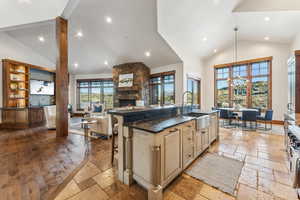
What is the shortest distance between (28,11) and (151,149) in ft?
19.3

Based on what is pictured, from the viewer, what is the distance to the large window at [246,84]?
6414mm

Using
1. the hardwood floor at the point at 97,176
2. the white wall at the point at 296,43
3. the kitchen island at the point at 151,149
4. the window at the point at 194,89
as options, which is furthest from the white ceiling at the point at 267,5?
the kitchen island at the point at 151,149

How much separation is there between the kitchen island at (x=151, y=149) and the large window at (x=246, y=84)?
5.31m

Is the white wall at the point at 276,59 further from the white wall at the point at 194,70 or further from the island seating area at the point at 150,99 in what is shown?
the white wall at the point at 194,70

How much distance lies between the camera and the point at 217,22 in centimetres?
522

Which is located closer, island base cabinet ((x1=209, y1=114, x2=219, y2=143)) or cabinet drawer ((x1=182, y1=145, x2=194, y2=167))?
cabinet drawer ((x1=182, y1=145, x2=194, y2=167))

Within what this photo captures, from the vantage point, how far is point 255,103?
22.2ft

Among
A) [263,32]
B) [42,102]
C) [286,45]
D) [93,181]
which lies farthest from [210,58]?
[42,102]

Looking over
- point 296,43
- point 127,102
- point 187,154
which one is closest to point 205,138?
point 187,154

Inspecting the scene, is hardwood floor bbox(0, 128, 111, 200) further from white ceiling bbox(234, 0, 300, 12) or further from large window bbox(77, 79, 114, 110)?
white ceiling bbox(234, 0, 300, 12)

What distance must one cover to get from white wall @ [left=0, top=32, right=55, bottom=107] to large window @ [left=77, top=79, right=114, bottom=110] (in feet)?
9.60

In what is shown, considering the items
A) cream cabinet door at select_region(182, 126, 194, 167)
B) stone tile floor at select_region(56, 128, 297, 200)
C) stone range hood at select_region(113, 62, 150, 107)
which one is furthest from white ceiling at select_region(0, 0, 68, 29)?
cream cabinet door at select_region(182, 126, 194, 167)

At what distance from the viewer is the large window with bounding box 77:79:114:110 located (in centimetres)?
944

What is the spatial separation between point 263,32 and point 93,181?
26.7 feet
